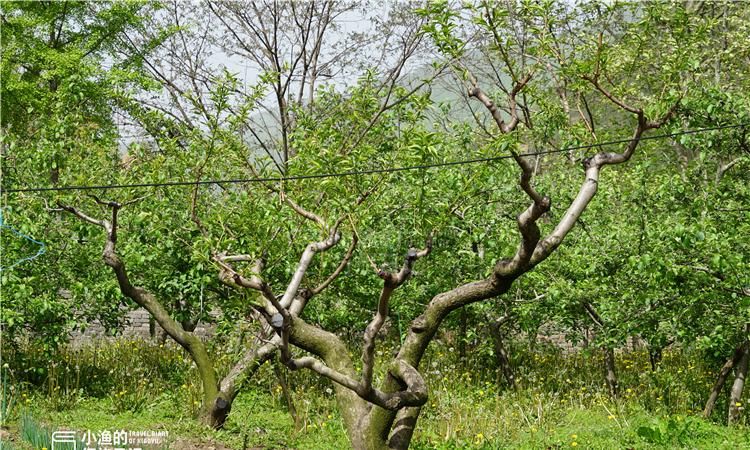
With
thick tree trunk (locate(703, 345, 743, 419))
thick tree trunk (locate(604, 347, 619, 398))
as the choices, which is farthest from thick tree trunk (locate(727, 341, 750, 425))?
thick tree trunk (locate(604, 347, 619, 398))

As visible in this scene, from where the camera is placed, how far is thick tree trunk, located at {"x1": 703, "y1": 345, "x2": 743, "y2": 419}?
7.78 meters

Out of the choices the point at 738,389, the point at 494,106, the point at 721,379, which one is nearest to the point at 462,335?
the point at 721,379

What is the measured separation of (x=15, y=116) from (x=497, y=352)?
14.2 meters

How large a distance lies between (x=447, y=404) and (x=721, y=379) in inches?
104

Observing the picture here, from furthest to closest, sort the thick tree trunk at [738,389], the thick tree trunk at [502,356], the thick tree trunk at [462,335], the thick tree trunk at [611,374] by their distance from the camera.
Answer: the thick tree trunk at [462,335], the thick tree trunk at [502,356], the thick tree trunk at [611,374], the thick tree trunk at [738,389]

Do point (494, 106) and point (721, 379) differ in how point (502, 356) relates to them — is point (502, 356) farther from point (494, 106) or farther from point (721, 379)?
point (494, 106)

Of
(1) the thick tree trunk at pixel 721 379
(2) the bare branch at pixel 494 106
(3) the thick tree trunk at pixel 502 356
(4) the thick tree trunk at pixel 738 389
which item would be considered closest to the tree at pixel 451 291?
(2) the bare branch at pixel 494 106

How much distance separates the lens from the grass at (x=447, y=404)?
725 centimetres

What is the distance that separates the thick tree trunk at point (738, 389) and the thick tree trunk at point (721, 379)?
0.05m

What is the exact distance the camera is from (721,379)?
7.93 metres

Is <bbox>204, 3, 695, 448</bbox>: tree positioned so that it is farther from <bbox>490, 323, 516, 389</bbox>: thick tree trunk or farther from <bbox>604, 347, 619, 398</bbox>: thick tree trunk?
<bbox>604, 347, 619, 398</bbox>: thick tree trunk

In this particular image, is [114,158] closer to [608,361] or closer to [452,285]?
[452,285]

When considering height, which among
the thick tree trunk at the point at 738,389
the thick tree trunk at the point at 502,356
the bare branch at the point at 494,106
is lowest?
the thick tree trunk at the point at 738,389

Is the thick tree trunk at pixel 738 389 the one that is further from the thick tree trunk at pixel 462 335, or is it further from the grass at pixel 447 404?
the thick tree trunk at pixel 462 335
